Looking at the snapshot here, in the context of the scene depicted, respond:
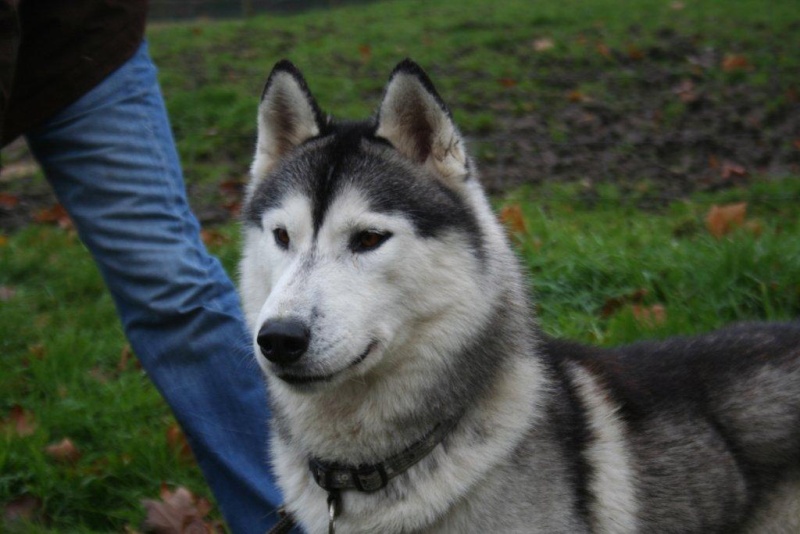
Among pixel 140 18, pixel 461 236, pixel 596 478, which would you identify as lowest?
pixel 596 478

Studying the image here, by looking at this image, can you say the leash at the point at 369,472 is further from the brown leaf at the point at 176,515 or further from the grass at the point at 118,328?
the grass at the point at 118,328

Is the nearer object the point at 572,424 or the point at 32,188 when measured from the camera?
the point at 572,424

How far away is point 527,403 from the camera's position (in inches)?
96.0

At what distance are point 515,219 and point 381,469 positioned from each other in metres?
2.98

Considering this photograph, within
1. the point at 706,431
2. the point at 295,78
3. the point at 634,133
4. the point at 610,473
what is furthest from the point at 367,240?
the point at 634,133

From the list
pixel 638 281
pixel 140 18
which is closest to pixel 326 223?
pixel 140 18

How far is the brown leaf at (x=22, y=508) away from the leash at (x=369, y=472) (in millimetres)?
1431

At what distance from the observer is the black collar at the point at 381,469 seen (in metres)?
2.35

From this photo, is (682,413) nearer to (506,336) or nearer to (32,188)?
(506,336)

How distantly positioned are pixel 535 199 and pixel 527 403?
3.63 metres

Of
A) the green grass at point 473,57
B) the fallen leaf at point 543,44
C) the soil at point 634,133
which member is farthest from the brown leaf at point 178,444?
the fallen leaf at point 543,44

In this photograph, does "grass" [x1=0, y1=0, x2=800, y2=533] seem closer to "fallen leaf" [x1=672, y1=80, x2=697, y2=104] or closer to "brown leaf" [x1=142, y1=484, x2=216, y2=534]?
"brown leaf" [x1=142, y1=484, x2=216, y2=534]

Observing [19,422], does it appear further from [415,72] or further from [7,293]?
[415,72]

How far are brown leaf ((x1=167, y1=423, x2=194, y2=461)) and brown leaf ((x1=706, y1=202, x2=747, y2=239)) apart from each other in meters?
3.00
